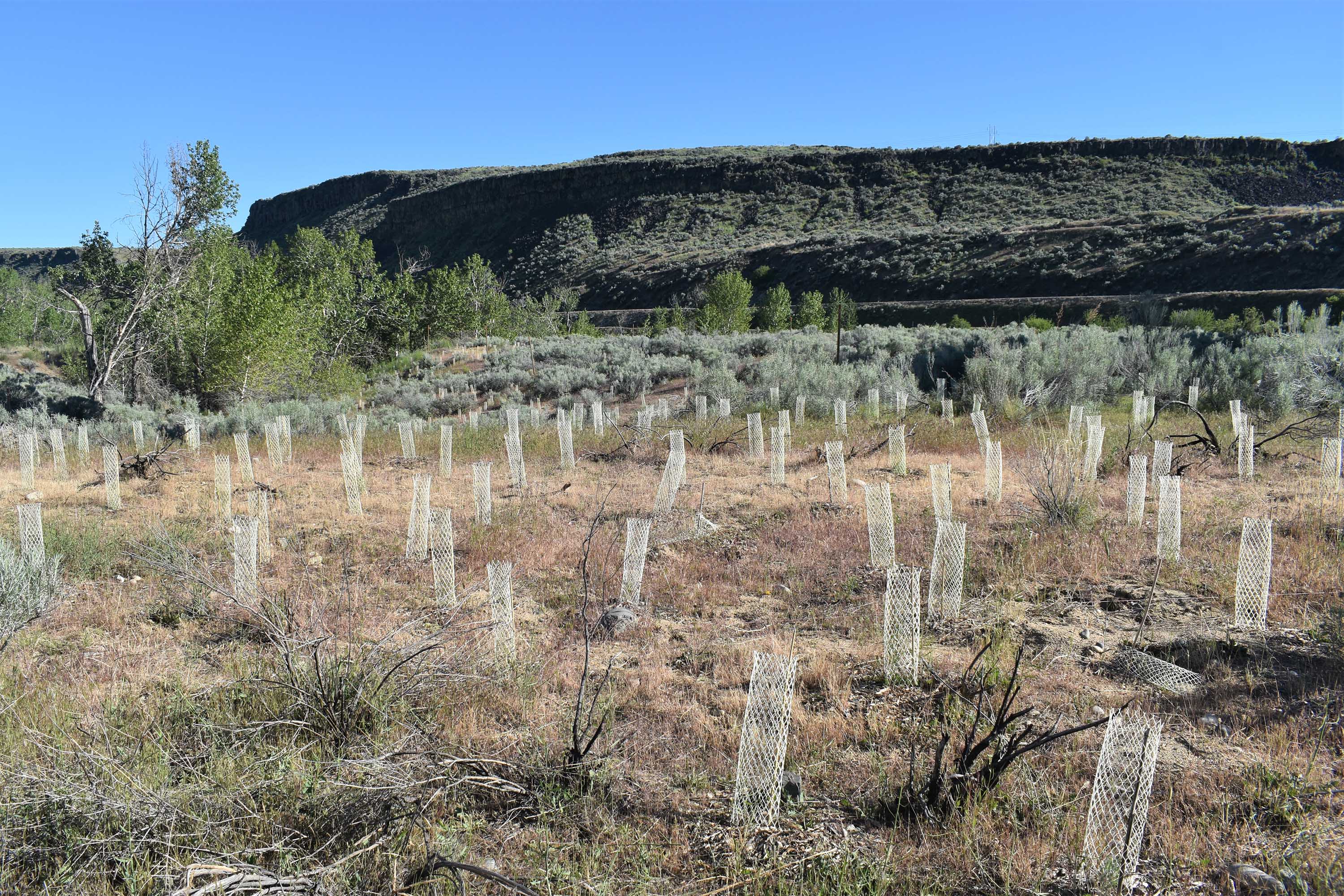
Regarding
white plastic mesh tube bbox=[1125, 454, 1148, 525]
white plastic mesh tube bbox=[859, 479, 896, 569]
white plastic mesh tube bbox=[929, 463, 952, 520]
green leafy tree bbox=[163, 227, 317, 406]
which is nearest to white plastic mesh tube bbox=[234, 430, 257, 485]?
white plastic mesh tube bbox=[859, 479, 896, 569]

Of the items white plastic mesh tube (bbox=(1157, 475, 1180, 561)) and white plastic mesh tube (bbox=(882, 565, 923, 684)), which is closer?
white plastic mesh tube (bbox=(882, 565, 923, 684))

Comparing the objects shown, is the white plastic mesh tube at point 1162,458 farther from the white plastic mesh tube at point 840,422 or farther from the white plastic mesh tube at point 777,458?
the white plastic mesh tube at point 840,422

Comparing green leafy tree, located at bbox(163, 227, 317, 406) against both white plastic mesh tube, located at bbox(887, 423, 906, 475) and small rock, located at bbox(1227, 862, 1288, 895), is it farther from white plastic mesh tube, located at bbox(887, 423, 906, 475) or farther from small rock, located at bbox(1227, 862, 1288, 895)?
small rock, located at bbox(1227, 862, 1288, 895)

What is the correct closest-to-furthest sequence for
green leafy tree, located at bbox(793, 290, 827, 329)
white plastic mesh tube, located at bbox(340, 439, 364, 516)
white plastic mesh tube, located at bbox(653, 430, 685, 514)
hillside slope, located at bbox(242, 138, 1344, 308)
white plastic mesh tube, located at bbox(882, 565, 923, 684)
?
white plastic mesh tube, located at bbox(882, 565, 923, 684) → white plastic mesh tube, located at bbox(653, 430, 685, 514) → white plastic mesh tube, located at bbox(340, 439, 364, 516) → green leafy tree, located at bbox(793, 290, 827, 329) → hillside slope, located at bbox(242, 138, 1344, 308)

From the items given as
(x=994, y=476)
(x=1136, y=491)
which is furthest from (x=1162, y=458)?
(x=994, y=476)

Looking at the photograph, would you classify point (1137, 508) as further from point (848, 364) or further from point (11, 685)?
point (848, 364)

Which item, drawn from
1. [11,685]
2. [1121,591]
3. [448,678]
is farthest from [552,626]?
[1121,591]

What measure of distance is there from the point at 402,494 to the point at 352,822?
21.6 ft

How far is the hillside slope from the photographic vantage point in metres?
44.3

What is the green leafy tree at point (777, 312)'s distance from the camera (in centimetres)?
4272

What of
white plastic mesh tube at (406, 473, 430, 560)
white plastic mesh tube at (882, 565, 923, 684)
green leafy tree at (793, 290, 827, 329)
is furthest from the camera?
green leafy tree at (793, 290, 827, 329)

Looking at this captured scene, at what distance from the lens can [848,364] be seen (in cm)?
1925

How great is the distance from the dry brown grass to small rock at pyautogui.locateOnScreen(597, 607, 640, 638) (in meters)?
0.08

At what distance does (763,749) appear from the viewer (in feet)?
9.84
